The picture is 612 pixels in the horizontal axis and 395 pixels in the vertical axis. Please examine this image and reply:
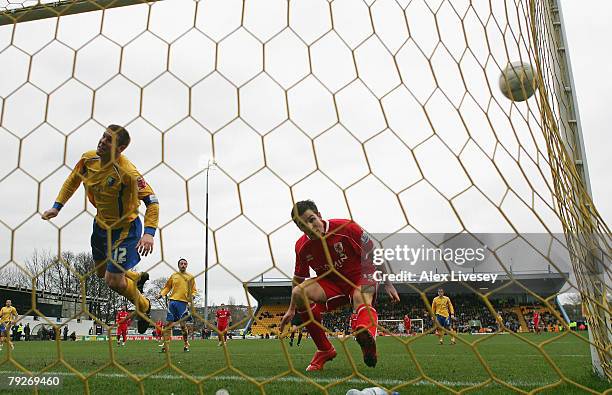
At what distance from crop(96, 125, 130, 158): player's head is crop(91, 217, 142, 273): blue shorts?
46cm

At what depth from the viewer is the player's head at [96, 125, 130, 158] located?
3.10 metres

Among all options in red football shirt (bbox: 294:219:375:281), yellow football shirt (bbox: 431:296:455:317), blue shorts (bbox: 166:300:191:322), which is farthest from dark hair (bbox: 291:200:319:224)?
yellow football shirt (bbox: 431:296:455:317)

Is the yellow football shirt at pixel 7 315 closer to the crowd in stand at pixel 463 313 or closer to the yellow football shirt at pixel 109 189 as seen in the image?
the yellow football shirt at pixel 109 189

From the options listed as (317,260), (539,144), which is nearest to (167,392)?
(317,260)

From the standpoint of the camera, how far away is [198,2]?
2664 millimetres

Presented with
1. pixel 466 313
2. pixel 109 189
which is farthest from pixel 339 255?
pixel 466 313

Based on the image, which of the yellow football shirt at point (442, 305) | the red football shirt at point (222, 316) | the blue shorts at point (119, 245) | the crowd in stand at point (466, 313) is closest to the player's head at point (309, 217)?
the blue shorts at point (119, 245)

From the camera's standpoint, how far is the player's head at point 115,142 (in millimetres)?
3102

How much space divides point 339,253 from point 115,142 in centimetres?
160

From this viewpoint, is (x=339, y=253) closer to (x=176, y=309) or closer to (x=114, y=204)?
(x=114, y=204)

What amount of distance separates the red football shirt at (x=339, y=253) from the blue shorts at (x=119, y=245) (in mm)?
1075

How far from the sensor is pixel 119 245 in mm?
3469

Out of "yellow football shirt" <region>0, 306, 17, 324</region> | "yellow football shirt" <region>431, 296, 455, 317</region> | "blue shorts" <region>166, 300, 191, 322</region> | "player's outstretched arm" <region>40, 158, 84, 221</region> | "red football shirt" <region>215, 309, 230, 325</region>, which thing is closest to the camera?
"player's outstretched arm" <region>40, 158, 84, 221</region>

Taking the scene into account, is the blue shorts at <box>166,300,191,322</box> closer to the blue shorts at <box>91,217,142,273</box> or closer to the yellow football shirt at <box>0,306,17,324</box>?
the blue shorts at <box>91,217,142,273</box>
